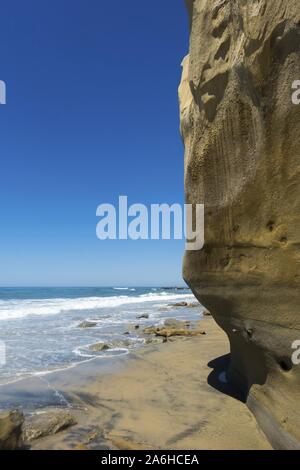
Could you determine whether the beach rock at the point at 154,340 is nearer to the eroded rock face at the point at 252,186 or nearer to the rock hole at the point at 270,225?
the eroded rock face at the point at 252,186

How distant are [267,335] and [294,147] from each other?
1.94m

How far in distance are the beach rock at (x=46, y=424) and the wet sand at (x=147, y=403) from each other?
10 centimetres

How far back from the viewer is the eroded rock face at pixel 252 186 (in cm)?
355

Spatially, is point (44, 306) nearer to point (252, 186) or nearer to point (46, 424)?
point (46, 424)

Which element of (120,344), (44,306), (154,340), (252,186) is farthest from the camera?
(44,306)

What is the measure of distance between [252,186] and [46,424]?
379 centimetres

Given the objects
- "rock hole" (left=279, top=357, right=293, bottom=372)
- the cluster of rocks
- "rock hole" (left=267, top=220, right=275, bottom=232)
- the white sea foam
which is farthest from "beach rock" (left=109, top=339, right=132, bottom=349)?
the white sea foam

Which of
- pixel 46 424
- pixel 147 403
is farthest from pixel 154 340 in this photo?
pixel 46 424

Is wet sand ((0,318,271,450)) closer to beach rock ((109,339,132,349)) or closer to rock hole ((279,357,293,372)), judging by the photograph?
rock hole ((279,357,293,372))

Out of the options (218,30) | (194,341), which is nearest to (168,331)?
(194,341)

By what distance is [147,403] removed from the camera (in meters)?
5.73

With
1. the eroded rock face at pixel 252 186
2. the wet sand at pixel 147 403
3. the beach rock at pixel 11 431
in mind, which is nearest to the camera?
the eroded rock face at pixel 252 186

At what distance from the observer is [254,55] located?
375cm

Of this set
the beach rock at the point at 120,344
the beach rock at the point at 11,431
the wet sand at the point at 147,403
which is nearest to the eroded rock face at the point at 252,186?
the wet sand at the point at 147,403
